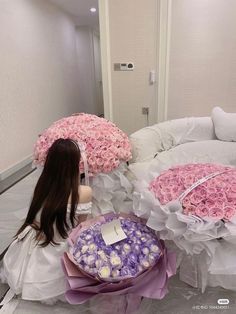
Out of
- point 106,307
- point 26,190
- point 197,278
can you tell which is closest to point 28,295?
point 106,307

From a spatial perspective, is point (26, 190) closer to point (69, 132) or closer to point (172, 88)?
point (69, 132)

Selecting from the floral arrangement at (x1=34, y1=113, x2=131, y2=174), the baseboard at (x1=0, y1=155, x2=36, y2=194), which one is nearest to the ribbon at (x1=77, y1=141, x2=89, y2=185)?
the floral arrangement at (x1=34, y1=113, x2=131, y2=174)

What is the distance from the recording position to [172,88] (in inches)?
107

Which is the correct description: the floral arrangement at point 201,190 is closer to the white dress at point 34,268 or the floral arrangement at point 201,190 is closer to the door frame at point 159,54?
the white dress at point 34,268

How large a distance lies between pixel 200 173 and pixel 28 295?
0.98 m

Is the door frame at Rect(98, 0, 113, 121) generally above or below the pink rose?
above

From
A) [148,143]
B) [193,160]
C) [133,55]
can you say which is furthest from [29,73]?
[193,160]

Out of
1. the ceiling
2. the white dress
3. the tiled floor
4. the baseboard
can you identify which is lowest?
the baseboard

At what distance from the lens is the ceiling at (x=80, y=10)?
4154 millimetres

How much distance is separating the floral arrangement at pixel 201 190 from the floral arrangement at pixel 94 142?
394mm

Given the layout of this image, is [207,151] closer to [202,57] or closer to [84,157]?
[202,57]

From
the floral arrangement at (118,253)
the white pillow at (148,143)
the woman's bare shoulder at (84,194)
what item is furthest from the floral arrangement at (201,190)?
the white pillow at (148,143)

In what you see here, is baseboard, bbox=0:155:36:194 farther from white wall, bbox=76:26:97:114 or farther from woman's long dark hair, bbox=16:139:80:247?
white wall, bbox=76:26:97:114

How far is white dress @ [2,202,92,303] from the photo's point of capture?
1.13 meters
